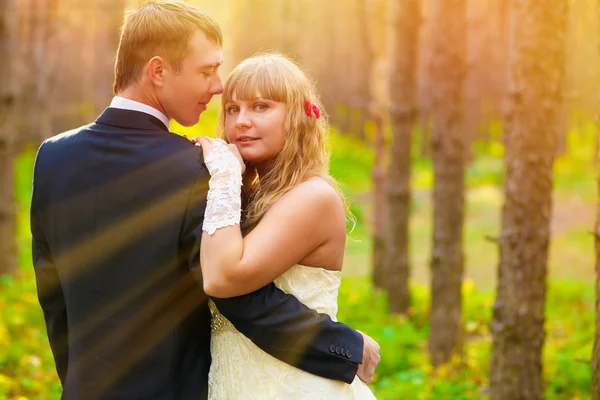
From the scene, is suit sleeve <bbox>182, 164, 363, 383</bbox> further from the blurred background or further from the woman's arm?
the blurred background

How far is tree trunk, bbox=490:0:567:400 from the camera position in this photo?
5504 millimetres

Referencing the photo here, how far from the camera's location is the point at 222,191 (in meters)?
2.79

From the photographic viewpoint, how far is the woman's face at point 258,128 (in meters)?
3.13

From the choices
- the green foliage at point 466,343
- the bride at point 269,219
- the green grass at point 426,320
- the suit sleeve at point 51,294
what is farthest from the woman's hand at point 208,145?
the green foliage at point 466,343

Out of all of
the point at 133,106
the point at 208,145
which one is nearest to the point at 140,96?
the point at 133,106

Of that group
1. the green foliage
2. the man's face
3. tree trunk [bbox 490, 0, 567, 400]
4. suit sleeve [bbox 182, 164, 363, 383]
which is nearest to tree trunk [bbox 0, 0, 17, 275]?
the green foliage

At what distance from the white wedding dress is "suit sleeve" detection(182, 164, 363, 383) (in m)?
0.06

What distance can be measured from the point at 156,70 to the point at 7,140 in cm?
834

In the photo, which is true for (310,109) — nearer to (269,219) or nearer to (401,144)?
(269,219)

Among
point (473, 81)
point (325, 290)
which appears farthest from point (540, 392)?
point (473, 81)

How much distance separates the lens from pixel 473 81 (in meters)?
30.1

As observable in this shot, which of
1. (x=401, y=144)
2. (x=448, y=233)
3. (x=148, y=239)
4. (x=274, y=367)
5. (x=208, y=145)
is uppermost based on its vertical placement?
(x=208, y=145)

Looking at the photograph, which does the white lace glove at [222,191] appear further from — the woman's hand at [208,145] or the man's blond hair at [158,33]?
the man's blond hair at [158,33]

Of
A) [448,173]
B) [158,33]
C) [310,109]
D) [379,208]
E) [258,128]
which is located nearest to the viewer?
[158,33]
